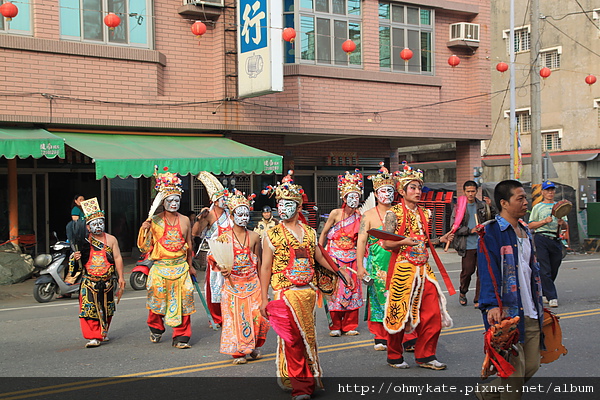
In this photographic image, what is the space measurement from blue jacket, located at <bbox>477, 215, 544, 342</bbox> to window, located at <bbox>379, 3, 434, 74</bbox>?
638 inches

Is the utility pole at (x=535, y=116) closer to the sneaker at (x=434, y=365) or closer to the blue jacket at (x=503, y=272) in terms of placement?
the sneaker at (x=434, y=365)

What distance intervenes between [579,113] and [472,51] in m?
12.8

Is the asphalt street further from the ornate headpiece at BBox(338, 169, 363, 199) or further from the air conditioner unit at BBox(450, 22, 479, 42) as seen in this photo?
the air conditioner unit at BBox(450, 22, 479, 42)

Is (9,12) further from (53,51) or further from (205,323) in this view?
(205,323)

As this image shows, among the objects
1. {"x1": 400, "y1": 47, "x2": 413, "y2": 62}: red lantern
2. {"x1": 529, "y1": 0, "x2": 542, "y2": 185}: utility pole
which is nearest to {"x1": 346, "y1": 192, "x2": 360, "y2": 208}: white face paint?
{"x1": 400, "y1": 47, "x2": 413, "y2": 62}: red lantern

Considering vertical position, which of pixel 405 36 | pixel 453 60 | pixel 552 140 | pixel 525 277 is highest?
pixel 405 36

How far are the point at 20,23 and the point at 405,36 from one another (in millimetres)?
10924

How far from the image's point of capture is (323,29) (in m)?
19.8

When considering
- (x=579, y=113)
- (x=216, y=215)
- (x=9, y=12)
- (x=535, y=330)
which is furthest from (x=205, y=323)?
(x=579, y=113)

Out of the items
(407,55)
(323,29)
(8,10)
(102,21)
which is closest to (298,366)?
(8,10)

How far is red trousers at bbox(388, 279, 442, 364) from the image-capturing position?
7.06 m

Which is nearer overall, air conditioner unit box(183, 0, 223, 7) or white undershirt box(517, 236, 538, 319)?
white undershirt box(517, 236, 538, 319)

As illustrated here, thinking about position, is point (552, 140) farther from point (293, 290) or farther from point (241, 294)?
point (293, 290)

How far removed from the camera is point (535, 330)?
509 centimetres
